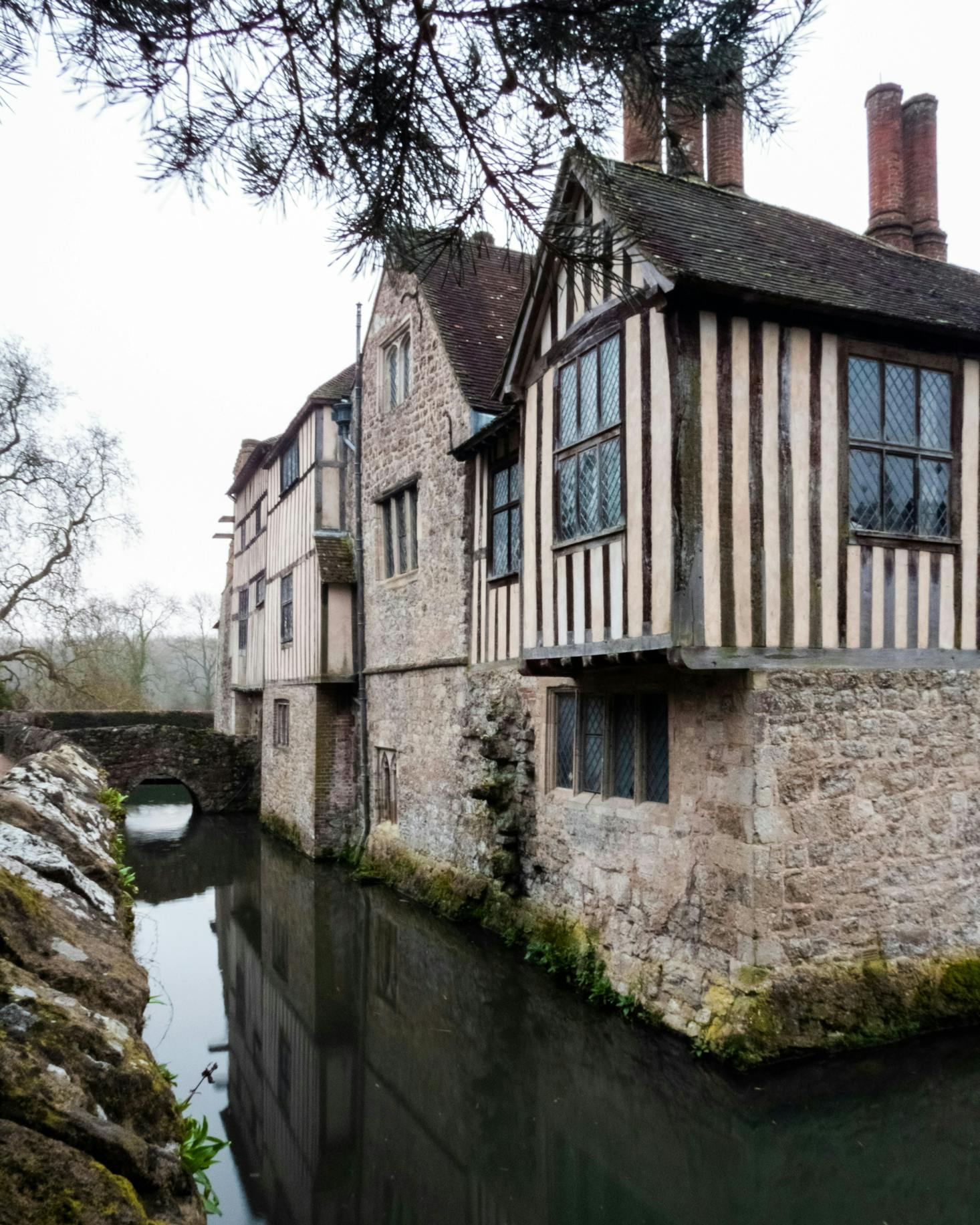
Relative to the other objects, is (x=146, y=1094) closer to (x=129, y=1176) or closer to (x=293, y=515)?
(x=129, y=1176)

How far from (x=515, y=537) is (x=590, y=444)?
98.4 inches

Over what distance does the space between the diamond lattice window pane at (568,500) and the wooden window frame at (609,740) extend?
1.34 m

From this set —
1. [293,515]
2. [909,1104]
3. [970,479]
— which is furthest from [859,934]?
[293,515]

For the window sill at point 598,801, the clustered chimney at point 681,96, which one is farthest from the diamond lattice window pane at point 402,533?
the clustered chimney at point 681,96

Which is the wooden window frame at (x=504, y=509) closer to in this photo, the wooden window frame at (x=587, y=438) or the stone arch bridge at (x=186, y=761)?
the wooden window frame at (x=587, y=438)

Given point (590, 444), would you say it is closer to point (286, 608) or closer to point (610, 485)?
point (610, 485)

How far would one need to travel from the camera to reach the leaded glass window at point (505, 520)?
9422mm

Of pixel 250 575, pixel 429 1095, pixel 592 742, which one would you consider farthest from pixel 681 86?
pixel 250 575

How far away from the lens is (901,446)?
6.59 metres

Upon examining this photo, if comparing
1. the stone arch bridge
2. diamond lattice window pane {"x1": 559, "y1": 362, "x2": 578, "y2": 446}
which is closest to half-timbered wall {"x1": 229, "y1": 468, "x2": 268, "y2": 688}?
the stone arch bridge

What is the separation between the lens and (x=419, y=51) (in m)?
3.57

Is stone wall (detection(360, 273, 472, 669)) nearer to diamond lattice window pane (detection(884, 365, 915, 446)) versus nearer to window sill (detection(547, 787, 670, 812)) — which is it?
window sill (detection(547, 787, 670, 812))

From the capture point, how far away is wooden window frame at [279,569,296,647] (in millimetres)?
15672

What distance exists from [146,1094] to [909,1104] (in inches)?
176
